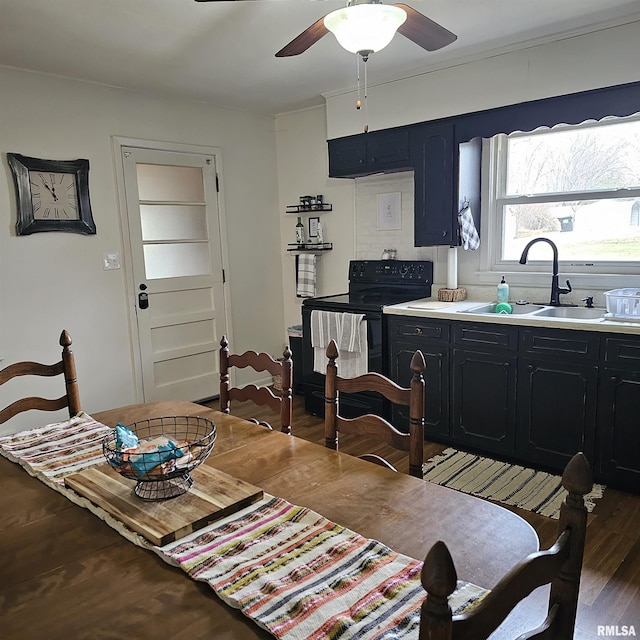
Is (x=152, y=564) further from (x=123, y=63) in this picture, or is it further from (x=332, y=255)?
(x=332, y=255)

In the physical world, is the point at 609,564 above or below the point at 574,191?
below

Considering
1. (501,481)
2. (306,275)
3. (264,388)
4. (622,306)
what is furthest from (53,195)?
(622,306)

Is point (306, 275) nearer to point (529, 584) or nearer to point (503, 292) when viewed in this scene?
point (503, 292)

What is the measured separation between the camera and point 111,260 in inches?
153

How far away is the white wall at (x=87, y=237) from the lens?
3.42 m

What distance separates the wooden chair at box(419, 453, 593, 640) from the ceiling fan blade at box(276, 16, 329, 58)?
71.2 inches

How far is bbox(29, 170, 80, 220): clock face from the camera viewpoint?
136 inches

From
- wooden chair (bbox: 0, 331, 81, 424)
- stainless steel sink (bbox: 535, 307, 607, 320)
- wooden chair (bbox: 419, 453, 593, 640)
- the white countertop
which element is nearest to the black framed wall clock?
wooden chair (bbox: 0, 331, 81, 424)

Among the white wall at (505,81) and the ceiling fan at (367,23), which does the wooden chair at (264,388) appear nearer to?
the ceiling fan at (367,23)

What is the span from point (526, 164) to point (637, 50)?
91cm

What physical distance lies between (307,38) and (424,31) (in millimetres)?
462

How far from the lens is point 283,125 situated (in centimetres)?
490

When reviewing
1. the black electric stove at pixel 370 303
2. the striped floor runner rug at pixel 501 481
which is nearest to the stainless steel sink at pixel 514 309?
the black electric stove at pixel 370 303

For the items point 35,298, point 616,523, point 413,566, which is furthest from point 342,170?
point 413,566
